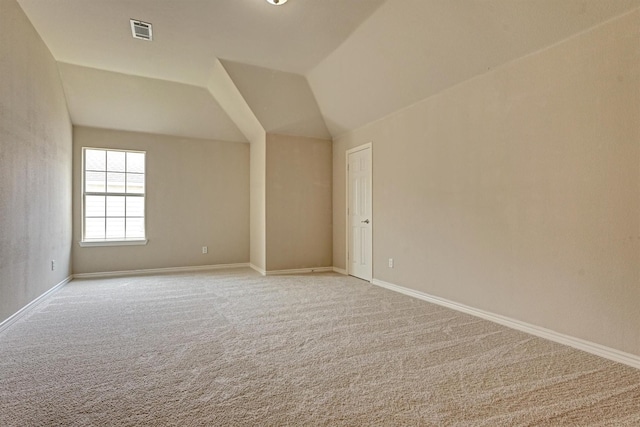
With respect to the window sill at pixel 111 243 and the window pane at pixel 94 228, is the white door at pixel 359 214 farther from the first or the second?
the window pane at pixel 94 228

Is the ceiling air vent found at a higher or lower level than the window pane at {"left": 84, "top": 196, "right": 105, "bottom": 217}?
higher

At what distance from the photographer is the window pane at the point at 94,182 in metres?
5.59

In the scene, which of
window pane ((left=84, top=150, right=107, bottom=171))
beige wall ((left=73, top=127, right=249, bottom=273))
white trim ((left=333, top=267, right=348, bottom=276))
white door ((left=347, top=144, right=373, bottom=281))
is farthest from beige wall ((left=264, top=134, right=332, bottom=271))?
window pane ((left=84, top=150, right=107, bottom=171))

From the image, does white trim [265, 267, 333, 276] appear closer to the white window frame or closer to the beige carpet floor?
the beige carpet floor

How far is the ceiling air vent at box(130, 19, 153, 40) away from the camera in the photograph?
353 cm

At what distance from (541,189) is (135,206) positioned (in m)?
5.98

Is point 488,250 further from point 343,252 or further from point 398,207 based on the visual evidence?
point 343,252

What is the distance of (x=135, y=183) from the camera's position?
19.4 feet

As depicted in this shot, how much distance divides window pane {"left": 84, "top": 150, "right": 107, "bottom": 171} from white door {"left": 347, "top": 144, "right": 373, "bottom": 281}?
13.7ft

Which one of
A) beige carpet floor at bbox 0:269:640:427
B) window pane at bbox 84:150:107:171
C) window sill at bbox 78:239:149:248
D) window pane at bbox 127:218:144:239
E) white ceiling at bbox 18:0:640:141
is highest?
white ceiling at bbox 18:0:640:141

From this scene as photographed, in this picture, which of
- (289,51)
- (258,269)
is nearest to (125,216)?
(258,269)

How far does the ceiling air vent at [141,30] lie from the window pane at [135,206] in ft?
9.65

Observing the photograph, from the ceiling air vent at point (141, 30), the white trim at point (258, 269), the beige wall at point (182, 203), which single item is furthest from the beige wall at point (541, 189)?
the beige wall at point (182, 203)

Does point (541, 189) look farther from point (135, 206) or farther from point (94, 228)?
point (94, 228)
